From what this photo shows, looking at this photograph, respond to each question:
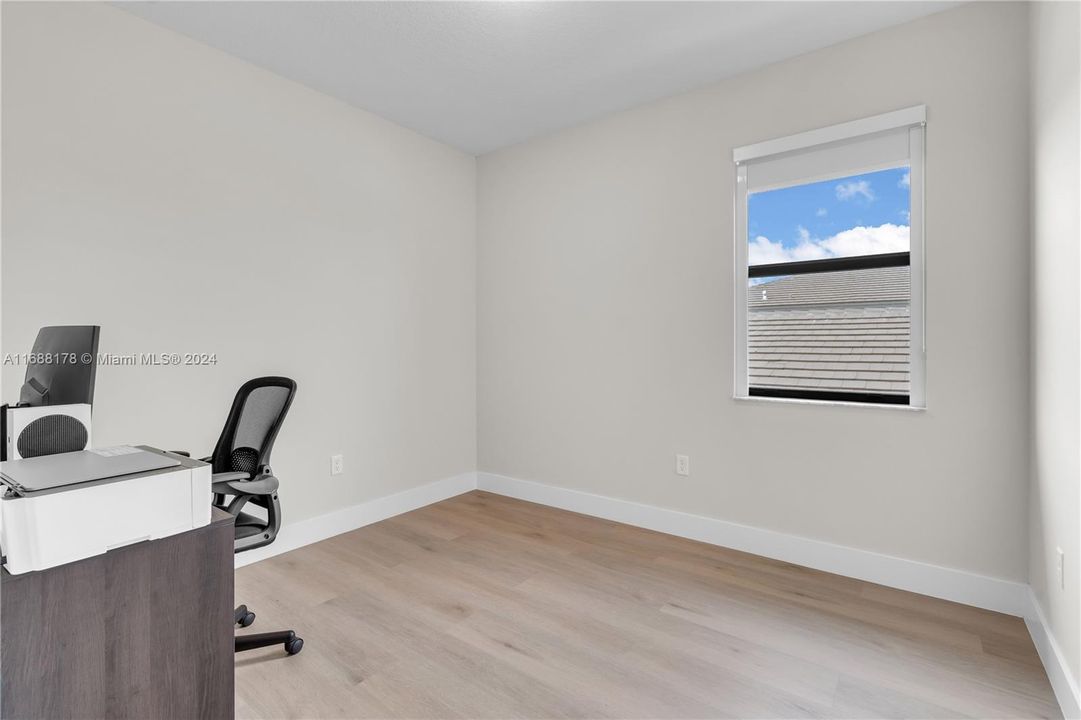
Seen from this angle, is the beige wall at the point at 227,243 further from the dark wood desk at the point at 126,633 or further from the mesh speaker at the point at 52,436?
the dark wood desk at the point at 126,633

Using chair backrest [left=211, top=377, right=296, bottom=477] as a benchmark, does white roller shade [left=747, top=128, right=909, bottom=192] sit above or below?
above

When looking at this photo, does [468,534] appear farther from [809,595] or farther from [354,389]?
[809,595]

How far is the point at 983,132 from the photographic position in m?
2.35

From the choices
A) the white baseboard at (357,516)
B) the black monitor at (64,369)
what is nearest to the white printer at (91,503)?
the black monitor at (64,369)

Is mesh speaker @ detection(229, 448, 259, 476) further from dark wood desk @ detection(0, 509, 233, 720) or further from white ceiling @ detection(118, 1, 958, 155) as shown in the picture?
white ceiling @ detection(118, 1, 958, 155)

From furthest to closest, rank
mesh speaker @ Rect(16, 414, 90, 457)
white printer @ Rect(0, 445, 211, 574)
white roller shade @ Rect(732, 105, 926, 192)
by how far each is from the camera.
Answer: white roller shade @ Rect(732, 105, 926, 192) < mesh speaker @ Rect(16, 414, 90, 457) < white printer @ Rect(0, 445, 211, 574)

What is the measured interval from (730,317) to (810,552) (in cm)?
134

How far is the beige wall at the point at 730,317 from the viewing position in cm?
234

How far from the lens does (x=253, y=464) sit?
208 cm

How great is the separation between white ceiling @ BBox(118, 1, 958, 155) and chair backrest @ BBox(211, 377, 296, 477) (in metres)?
1.73

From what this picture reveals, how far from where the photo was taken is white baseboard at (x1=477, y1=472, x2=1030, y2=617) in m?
2.36

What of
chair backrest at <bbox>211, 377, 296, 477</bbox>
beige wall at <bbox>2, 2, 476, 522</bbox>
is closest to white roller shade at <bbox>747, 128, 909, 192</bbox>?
beige wall at <bbox>2, 2, 476, 522</bbox>

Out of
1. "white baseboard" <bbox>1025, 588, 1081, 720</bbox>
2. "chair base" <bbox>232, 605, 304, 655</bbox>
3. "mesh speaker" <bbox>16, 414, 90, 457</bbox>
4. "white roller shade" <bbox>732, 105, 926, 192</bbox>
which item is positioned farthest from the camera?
"white roller shade" <bbox>732, 105, 926, 192</bbox>

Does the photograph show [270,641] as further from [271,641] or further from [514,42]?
[514,42]
